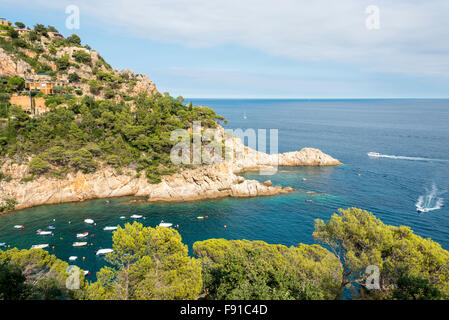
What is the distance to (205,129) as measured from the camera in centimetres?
6122

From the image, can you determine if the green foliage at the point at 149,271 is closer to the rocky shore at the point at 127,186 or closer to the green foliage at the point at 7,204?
the rocky shore at the point at 127,186

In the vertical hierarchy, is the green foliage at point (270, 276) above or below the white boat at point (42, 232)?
above

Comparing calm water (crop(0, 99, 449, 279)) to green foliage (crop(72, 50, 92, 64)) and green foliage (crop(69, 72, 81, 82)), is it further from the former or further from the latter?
green foliage (crop(72, 50, 92, 64))

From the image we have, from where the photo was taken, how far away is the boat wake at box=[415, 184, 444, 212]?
146ft

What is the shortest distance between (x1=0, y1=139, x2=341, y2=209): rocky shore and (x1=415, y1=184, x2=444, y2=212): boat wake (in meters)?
23.7

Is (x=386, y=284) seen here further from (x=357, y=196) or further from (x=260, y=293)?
(x=357, y=196)

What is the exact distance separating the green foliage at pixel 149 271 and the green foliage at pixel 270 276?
191cm

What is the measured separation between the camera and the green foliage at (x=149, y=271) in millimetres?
15500

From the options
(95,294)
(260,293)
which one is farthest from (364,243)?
(95,294)

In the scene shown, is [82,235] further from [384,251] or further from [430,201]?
[430,201]

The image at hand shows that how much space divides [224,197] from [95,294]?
37.0 m

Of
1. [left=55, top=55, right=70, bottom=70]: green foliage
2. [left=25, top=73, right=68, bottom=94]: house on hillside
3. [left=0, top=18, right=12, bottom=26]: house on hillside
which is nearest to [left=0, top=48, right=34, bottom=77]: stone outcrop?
[left=25, top=73, right=68, bottom=94]: house on hillside

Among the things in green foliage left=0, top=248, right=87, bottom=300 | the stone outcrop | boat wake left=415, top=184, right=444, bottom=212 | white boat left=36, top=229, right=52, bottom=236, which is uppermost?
the stone outcrop

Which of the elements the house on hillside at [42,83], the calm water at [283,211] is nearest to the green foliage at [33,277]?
the calm water at [283,211]
